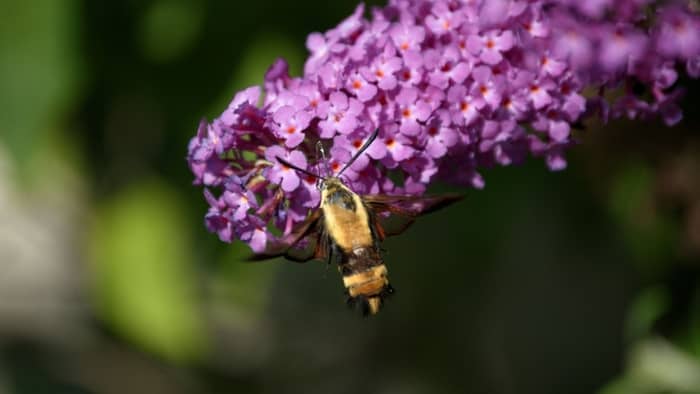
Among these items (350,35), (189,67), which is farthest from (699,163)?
(189,67)

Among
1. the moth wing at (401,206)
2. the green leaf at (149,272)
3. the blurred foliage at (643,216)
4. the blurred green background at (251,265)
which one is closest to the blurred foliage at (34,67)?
the blurred green background at (251,265)

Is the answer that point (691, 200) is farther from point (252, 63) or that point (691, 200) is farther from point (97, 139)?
point (97, 139)

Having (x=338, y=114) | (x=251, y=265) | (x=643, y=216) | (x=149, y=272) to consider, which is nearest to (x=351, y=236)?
(x=338, y=114)

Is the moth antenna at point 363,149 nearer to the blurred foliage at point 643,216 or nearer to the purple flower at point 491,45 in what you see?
the purple flower at point 491,45

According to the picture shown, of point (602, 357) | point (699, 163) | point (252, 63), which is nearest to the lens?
point (699, 163)

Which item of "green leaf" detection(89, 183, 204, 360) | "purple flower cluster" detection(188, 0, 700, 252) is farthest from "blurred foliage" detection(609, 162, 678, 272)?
"green leaf" detection(89, 183, 204, 360)

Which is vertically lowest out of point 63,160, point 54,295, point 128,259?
point 54,295

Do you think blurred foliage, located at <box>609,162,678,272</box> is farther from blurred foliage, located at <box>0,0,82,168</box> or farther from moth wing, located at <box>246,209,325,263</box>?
blurred foliage, located at <box>0,0,82,168</box>
